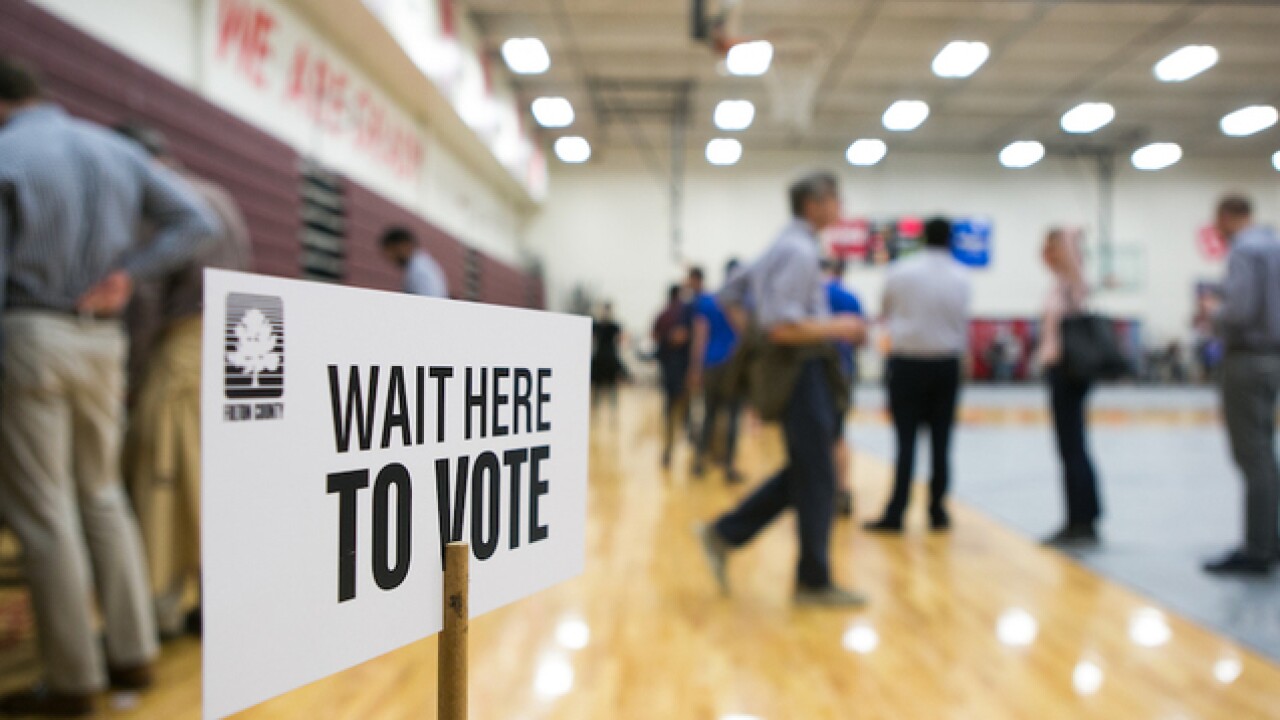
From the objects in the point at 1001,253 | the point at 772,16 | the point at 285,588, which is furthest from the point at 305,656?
the point at 1001,253

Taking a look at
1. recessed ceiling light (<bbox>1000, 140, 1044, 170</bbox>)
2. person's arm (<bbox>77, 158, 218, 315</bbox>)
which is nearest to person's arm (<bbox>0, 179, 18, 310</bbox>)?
person's arm (<bbox>77, 158, 218, 315</bbox>)

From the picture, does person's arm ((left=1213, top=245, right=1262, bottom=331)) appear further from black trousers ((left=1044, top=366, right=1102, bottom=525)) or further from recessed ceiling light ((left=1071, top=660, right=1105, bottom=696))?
recessed ceiling light ((left=1071, top=660, right=1105, bottom=696))

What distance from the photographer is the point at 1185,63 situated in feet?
34.5

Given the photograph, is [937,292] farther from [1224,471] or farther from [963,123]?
[963,123]

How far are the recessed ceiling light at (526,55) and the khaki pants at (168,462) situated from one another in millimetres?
7888

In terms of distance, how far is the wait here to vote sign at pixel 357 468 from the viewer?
2.42 feet

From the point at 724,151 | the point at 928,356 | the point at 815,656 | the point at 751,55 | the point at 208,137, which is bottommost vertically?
the point at 815,656

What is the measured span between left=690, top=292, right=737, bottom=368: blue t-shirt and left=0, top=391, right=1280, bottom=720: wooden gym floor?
202 centimetres

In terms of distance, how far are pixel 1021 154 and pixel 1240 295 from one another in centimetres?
1428

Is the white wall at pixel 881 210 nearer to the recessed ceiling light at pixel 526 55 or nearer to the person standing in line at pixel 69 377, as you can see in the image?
the recessed ceiling light at pixel 526 55

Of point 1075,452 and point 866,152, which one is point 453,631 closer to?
point 1075,452

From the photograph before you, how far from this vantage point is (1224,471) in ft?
19.0

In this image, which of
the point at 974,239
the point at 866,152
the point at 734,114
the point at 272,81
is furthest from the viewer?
the point at 974,239

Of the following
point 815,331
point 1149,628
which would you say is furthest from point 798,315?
point 1149,628
